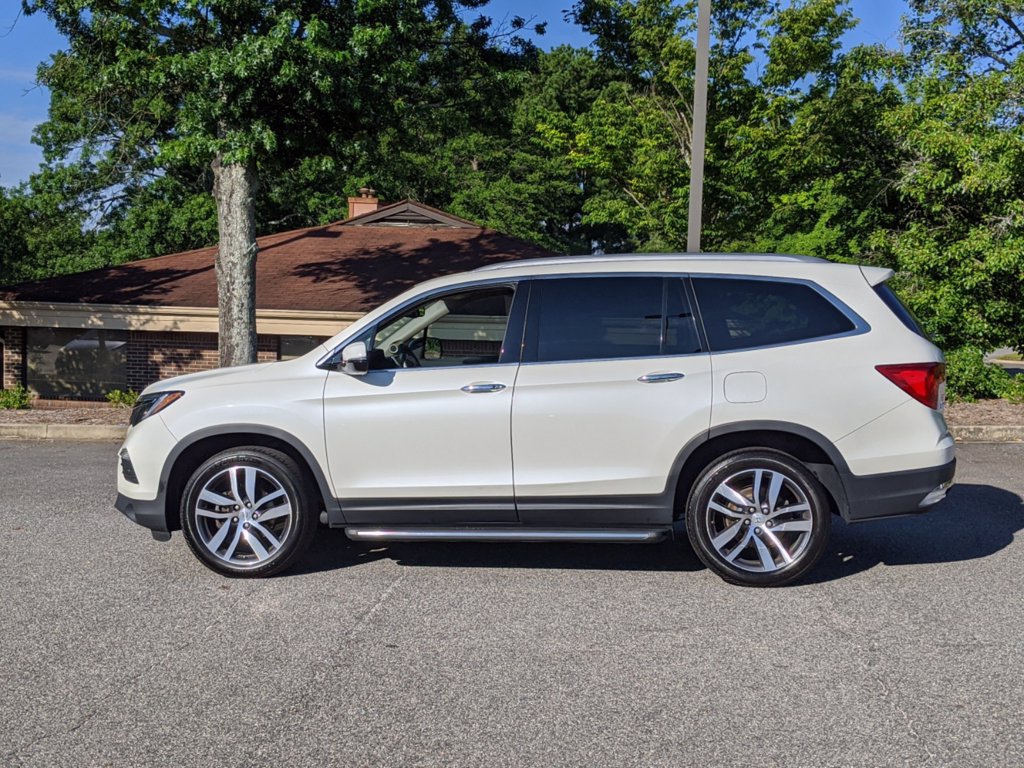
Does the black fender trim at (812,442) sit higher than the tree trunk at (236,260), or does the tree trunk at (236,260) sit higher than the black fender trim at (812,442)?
the tree trunk at (236,260)

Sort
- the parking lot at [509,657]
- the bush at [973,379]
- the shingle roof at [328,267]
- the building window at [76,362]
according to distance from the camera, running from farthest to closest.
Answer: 1. the building window at [76,362]
2. the shingle roof at [328,267]
3. the bush at [973,379]
4. the parking lot at [509,657]

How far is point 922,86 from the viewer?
55.1 feet

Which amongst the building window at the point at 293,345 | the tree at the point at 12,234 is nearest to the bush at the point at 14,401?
the building window at the point at 293,345

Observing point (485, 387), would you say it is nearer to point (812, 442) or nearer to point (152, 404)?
point (812, 442)

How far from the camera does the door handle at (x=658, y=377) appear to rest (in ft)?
17.9

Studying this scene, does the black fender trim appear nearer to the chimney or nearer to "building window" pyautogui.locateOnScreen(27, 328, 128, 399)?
"building window" pyautogui.locateOnScreen(27, 328, 128, 399)

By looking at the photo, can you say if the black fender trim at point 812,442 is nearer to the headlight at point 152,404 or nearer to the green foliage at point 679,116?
the headlight at point 152,404

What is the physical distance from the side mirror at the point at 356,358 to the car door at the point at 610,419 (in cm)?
89

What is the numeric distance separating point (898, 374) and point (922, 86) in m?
13.5

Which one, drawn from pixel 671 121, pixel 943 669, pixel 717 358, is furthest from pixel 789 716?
pixel 671 121

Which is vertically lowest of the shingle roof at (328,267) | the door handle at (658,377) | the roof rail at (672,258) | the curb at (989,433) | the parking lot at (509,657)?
the parking lot at (509,657)

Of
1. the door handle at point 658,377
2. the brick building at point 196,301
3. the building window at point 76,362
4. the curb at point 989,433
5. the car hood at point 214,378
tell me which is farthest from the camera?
the building window at point 76,362

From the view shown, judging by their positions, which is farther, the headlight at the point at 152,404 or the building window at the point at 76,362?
the building window at the point at 76,362

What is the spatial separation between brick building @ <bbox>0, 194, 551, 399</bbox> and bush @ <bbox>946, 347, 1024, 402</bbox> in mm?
9154
